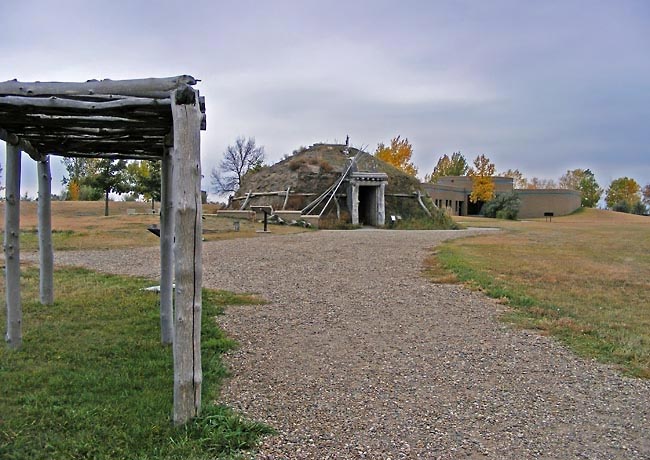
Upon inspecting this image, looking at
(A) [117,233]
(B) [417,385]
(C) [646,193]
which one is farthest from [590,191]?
(B) [417,385]

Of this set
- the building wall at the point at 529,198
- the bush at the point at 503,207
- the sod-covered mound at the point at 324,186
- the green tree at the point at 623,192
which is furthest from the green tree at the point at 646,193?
the sod-covered mound at the point at 324,186

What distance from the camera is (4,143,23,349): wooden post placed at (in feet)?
18.4

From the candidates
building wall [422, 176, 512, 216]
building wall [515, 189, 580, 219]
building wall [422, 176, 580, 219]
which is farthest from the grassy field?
building wall [515, 189, 580, 219]

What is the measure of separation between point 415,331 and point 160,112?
4.54 m

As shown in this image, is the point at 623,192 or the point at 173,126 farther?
the point at 623,192

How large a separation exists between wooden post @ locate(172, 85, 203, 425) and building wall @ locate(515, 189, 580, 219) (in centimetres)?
7504

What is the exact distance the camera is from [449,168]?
88125 millimetres

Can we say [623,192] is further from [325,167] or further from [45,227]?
[45,227]

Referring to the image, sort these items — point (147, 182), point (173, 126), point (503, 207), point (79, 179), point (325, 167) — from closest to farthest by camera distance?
point (173, 126) → point (325, 167) → point (147, 182) → point (79, 179) → point (503, 207)

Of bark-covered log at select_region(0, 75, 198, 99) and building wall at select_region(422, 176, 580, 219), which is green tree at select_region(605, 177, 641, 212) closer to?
building wall at select_region(422, 176, 580, 219)

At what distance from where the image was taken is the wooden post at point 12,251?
18.4ft

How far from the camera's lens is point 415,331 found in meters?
7.12

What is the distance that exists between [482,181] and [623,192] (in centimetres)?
3990

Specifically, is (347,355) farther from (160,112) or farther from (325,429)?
(160,112)
